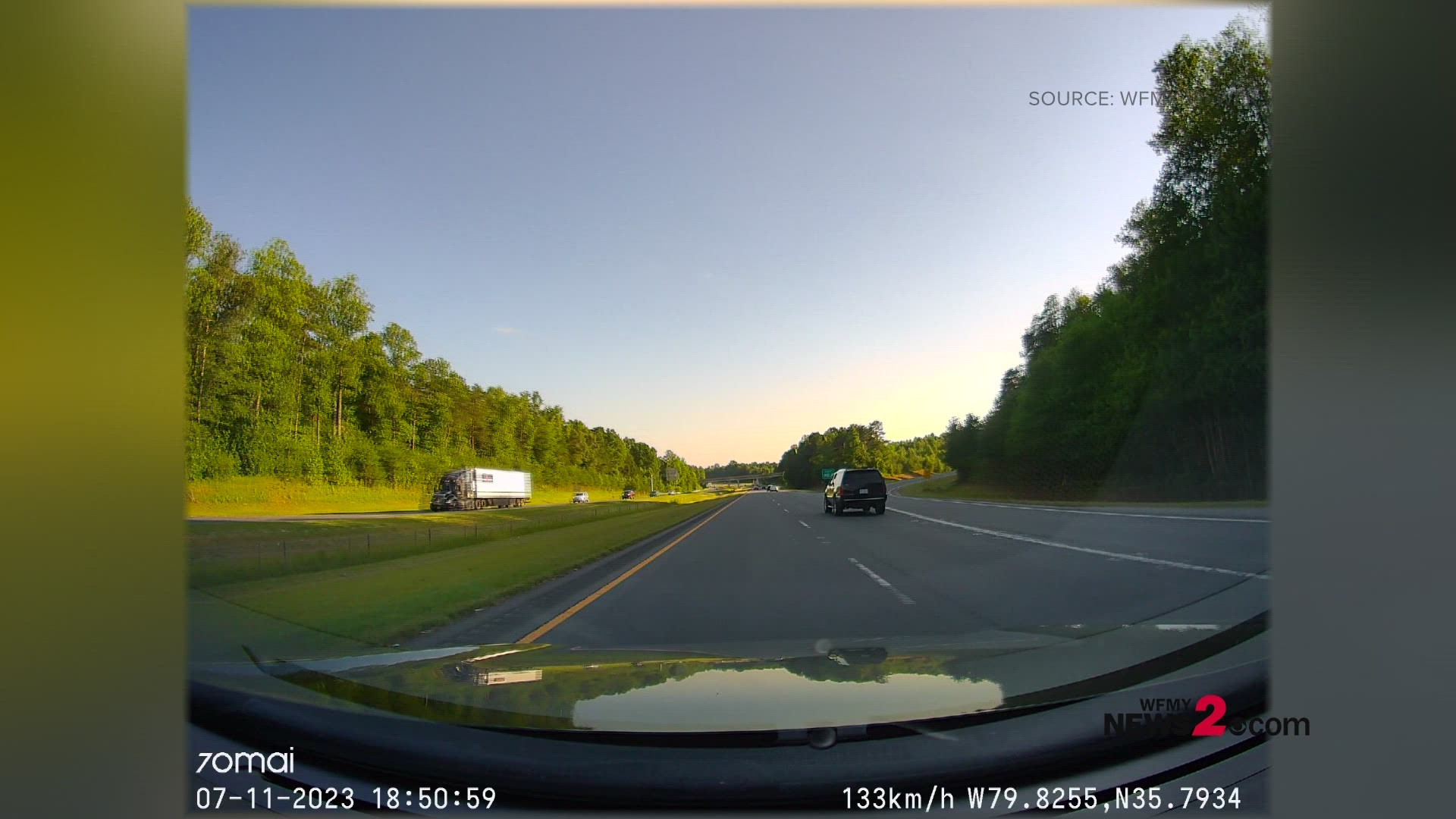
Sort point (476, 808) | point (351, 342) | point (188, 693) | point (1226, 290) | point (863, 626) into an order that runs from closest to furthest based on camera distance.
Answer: point (476, 808), point (188, 693), point (863, 626), point (351, 342), point (1226, 290)

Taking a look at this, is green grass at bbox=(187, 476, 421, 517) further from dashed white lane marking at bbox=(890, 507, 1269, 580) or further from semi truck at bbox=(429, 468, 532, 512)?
dashed white lane marking at bbox=(890, 507, 1269, 580)

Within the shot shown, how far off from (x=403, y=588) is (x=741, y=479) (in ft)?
432

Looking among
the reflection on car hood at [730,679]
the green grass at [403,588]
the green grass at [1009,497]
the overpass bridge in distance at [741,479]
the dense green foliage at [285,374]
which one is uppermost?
the dense green foliage at [285,374]

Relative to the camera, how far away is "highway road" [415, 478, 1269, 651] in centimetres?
782

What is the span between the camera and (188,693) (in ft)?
15.0

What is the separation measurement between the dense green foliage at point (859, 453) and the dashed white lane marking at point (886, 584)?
3751 centimetres

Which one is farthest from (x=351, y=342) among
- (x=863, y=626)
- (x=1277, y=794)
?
(x=1277, y=794)

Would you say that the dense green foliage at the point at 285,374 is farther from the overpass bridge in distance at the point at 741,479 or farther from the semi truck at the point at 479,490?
the overpass bridge in distance at the point at 741,479

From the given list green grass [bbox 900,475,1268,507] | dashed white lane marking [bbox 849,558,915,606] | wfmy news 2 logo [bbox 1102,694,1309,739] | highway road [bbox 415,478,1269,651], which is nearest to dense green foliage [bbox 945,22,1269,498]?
green grass [bbox 900,475,1268,507]

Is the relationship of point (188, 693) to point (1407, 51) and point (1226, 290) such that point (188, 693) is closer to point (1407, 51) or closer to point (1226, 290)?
point (1407, 51)

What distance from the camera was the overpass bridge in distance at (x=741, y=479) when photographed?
12519 cm

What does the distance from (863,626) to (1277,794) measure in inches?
191

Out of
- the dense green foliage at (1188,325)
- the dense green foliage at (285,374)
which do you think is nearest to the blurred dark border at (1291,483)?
the dense green foliage at (1188,325)

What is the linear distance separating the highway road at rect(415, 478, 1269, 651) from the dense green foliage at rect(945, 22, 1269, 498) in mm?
11405
